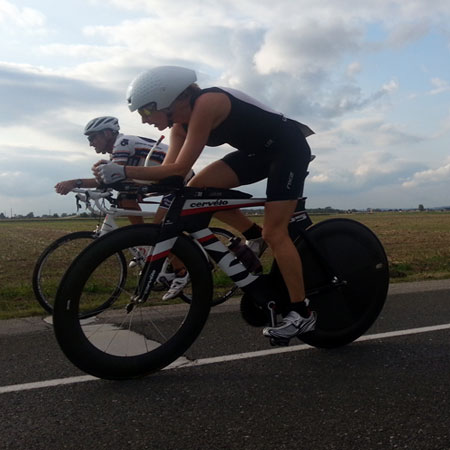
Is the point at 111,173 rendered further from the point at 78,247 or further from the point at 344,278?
the point at 78,247

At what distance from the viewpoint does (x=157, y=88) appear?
122 inches

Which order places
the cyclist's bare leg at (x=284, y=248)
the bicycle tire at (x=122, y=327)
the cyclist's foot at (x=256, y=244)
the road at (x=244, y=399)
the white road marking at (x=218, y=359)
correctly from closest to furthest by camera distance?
the road at (x=244, y=399) < the bicycle tire at (x=122, y=327) < the white road marking at (x=218, y=359) < the cyclist's bare leg at (x=284, y=248) < the cyclist's foot at (x=256, y=244)

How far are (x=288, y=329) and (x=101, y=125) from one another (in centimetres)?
336

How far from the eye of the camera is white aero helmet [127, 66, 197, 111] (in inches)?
123

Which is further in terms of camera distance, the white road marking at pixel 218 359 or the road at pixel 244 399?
the white road marking at pixel 218 359

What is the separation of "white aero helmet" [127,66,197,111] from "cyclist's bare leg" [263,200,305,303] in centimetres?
98

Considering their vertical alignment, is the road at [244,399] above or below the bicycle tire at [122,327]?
below

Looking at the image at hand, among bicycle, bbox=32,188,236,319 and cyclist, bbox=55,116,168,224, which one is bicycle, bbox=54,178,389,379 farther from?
cyclist, bbox=55,116,168,224

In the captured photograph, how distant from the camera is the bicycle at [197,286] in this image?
294cm

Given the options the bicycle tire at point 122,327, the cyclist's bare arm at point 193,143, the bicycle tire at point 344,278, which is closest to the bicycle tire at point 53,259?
the bicycle tire at point 122,327

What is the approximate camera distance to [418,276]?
8180 mm

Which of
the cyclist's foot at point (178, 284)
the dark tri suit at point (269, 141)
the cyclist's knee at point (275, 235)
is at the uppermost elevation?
the dark tri suit at point (269, 141)

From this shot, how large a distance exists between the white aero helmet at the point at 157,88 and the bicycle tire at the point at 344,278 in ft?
4.64

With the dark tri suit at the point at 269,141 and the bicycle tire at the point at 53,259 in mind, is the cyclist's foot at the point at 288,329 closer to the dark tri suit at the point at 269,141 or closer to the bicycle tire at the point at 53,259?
the dark tri suit at the point at 269,141
